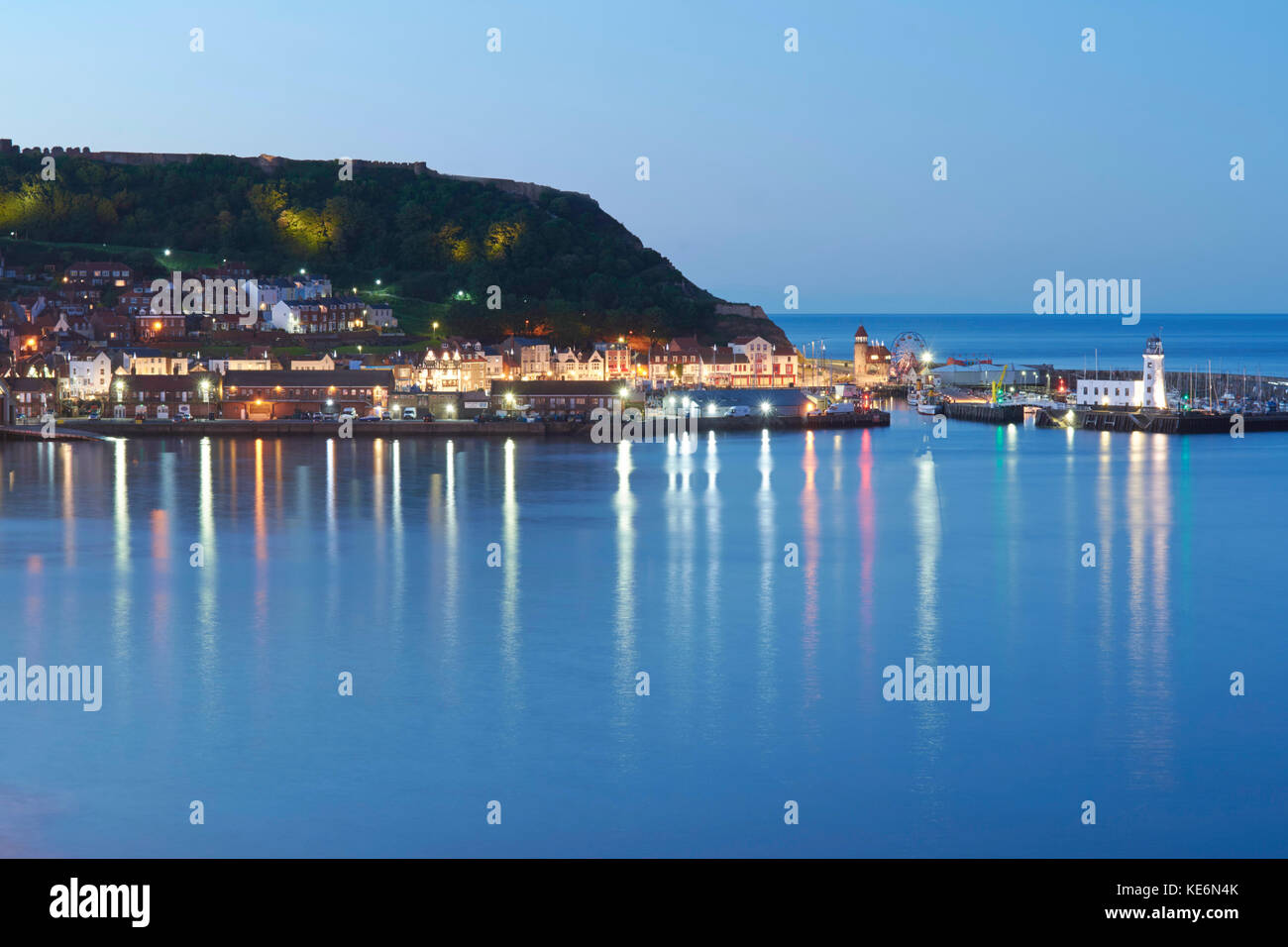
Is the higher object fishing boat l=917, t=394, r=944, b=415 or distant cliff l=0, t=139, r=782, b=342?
distant cliff l=0, t=139, r=782, b=342

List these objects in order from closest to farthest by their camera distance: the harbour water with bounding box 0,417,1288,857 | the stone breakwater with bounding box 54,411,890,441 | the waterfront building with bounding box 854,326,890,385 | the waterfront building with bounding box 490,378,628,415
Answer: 1. the harbour water with bounding box 0,417,1288,857
2. the stone breakwater with bounding box 54,411,890,441
3. the waterfront building with bounding box 490,378,628,415
4. the waterfront building with bounding box 854,326,890,385

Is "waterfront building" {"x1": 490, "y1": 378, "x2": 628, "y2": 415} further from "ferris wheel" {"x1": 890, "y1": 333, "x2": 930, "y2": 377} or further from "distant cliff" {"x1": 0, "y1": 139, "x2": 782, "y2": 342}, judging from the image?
"ferris wheel" {"x1": 890, "y1": 333, "x2": 930, "y2": 377}

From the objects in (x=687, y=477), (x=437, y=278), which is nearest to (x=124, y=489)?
(x=687, y=477)

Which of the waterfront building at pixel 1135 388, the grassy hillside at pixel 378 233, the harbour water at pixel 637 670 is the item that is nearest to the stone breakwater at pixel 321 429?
the harbour water at pixel 637 670

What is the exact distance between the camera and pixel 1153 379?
1332 inches

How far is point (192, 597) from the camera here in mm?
12234

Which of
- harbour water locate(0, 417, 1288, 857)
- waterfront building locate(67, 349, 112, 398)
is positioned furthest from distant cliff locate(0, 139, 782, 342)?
harbour water locate(0, 417, 1288, 857)

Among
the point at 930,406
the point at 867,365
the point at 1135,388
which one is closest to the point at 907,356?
the point at 867,365

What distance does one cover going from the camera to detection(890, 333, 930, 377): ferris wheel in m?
46.1

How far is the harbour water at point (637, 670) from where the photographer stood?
6863mm

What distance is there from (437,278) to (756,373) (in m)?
14.2

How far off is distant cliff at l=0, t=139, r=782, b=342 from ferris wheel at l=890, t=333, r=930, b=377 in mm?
4013

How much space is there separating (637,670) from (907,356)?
3794 cm

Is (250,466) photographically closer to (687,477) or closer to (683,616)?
(687,477)
